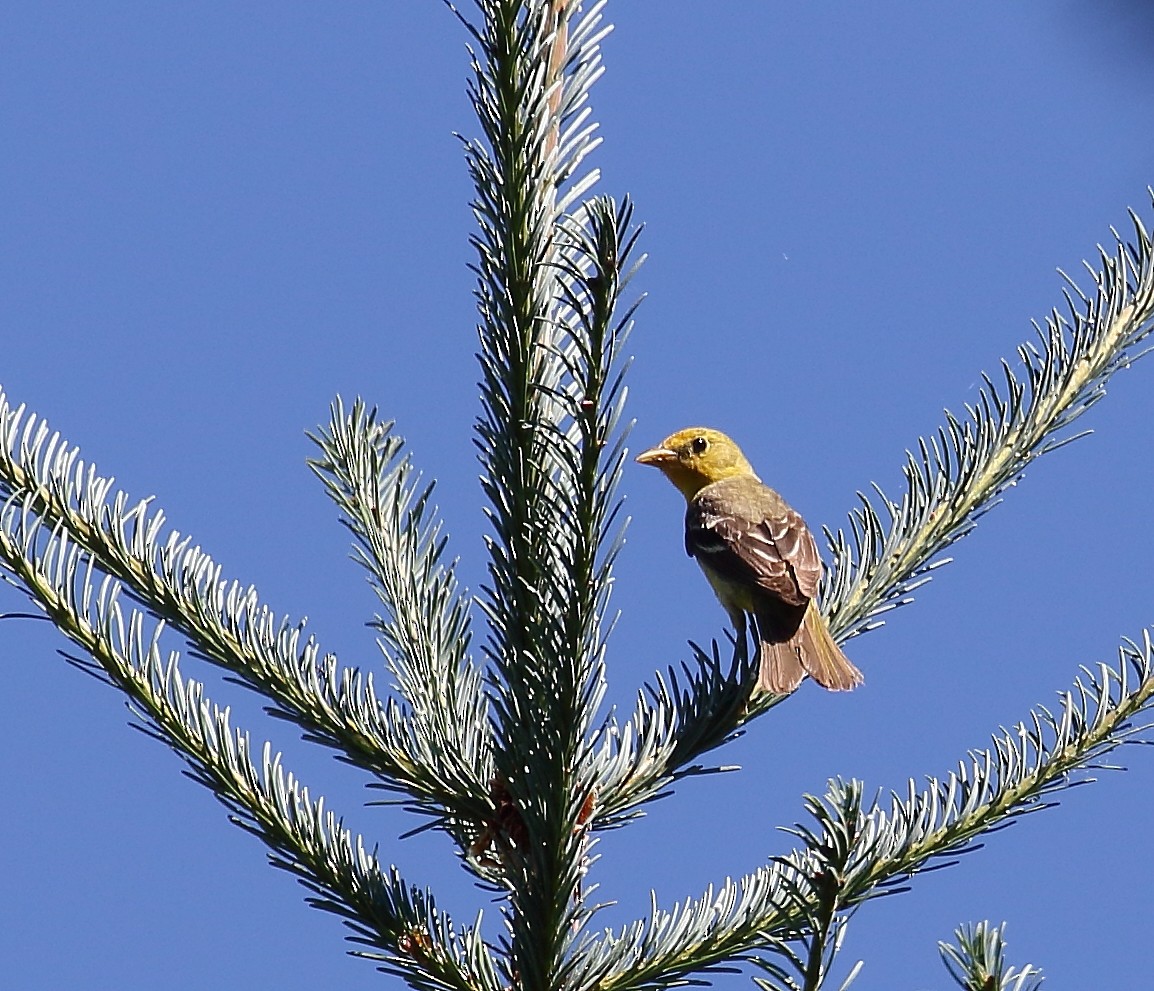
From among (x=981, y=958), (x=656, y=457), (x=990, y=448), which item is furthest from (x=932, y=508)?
(x=656, y=457)

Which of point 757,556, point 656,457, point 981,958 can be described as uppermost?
point 656,457

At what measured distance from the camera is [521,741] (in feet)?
6.24

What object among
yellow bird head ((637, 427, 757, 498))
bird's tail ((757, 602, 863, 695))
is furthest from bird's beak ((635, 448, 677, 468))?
bird's tail ((757, 602, 863, 695))

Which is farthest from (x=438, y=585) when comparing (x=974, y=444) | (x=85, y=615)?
(x=974, y=444)

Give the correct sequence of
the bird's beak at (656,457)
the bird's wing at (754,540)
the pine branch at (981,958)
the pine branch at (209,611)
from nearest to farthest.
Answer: the pine branch at (981,958)
the pine branch at (209,611)
the bird's wing at (754,540)
the bird's beak at (656,457)

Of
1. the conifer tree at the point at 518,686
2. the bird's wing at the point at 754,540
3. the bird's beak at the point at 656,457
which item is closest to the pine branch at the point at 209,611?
the conifer tree at the point at 518,686

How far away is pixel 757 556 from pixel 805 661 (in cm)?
126

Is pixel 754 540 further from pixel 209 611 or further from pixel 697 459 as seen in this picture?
pixel 209 611

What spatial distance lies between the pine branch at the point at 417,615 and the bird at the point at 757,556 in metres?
0.56

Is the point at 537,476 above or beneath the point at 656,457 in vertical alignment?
beneath

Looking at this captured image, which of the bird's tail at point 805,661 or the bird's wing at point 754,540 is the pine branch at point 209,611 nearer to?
the bird's tail at point 805,661

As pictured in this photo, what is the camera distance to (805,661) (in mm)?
2912

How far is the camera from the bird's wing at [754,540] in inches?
155

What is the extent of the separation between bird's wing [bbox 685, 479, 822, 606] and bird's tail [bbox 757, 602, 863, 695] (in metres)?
0.47
